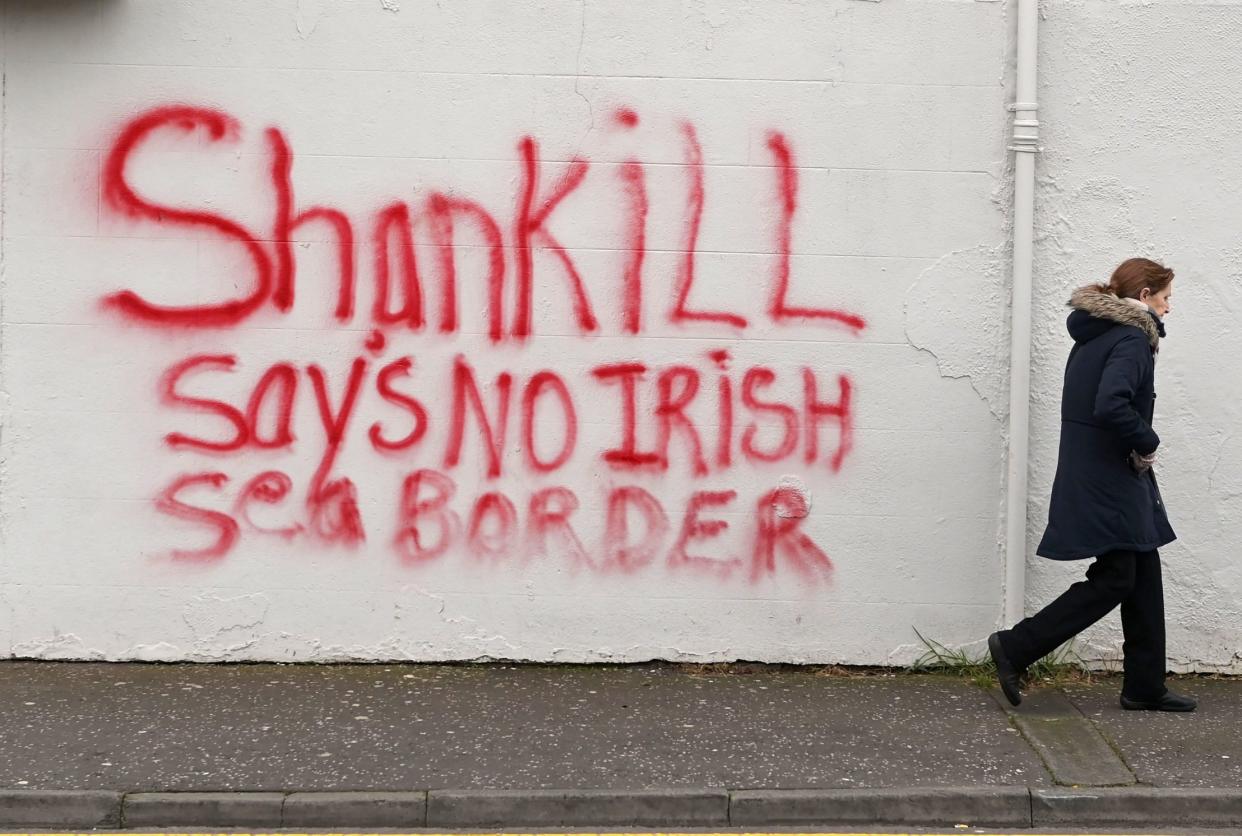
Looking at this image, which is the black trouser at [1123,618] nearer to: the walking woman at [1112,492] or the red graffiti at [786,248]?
the walking woman at [1112,492]

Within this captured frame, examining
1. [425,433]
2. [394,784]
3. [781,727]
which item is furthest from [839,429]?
[394,784]

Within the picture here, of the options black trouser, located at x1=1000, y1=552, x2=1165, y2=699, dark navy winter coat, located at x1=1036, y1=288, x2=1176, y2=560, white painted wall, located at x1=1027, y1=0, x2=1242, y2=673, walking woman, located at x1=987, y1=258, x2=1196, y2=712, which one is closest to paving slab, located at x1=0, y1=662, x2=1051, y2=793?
black trouser, located at x1=1000, y1=552, x2=1165, y2=699

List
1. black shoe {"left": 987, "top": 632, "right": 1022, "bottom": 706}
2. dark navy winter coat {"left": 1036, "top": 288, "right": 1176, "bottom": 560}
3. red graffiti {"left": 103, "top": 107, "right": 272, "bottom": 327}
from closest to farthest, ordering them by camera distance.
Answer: dark navy winter coat {"left": 1036, "top": 288, "right": 1176, "bottom": 560}
black shoe {"left": 987, "top": 632, "right": 1022, "bottom": 706}
red graffiti {"left": 103, "top": 107, "right": 272, "bottom": 327}

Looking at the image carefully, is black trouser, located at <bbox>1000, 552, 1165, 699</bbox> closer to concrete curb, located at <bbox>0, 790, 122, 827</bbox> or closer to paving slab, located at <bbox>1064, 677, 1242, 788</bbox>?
paving slab, located at <bbox>1064, 677, 1242, 788</bbox>

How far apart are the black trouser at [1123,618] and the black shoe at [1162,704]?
3cm

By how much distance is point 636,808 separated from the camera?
4711mm

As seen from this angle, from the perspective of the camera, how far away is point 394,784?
481 cm

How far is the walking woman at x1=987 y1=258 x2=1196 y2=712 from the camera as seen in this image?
5391 mm

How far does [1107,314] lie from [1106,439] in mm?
479

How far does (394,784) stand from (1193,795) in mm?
2682

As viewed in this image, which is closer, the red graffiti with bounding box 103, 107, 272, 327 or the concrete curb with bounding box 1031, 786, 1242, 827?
the concrete curb with bounding box 1031, 786, 1242, 827

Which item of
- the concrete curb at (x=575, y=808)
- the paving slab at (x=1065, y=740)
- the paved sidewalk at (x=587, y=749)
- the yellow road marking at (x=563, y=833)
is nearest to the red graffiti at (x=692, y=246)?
the paved sidewalk at (x=587, y=749)

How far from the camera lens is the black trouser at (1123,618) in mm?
5527

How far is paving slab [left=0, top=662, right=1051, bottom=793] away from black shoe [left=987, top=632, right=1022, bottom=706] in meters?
0.10
